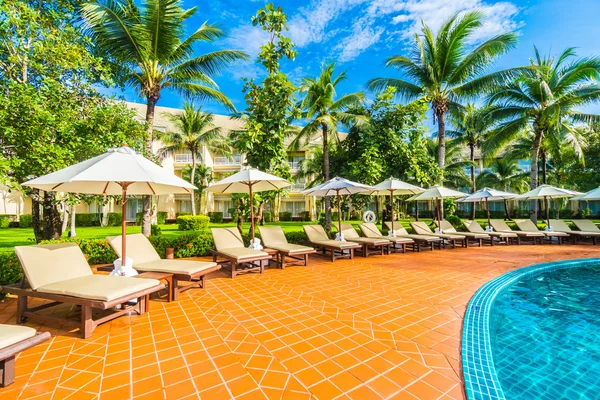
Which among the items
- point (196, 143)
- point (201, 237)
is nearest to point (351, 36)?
point (201, 237)

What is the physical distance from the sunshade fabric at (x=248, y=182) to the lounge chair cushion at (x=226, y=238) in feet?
3.86

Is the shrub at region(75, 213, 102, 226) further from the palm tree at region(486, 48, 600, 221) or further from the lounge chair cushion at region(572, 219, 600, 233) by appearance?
the lounge chair cushion at region(572, 219, 600, 233)

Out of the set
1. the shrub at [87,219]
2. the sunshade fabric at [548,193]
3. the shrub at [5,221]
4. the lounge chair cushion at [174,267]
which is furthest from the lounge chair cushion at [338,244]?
the shrub at [5,221]

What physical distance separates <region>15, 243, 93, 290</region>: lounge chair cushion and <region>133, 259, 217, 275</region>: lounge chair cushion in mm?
814

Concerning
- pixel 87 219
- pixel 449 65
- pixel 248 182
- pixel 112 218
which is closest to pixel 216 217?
pixel 112 218

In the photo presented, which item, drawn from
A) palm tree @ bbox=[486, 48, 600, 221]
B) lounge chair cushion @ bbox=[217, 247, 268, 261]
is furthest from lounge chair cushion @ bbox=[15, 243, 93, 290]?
palm tree @ bbox=[486, 48, 600, 221]

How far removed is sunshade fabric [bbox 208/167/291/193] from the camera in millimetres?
7170

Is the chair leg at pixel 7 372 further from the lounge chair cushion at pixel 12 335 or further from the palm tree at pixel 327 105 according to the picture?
the palm tree at pixel 327 105

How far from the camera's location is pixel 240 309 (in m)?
4.30

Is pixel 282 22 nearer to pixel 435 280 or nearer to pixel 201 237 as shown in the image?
pixel 201 237

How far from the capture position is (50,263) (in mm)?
3959

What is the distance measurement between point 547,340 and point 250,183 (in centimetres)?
657

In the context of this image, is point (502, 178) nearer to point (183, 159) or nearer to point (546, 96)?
point (546, 96)

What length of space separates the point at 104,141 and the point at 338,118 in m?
9.83
